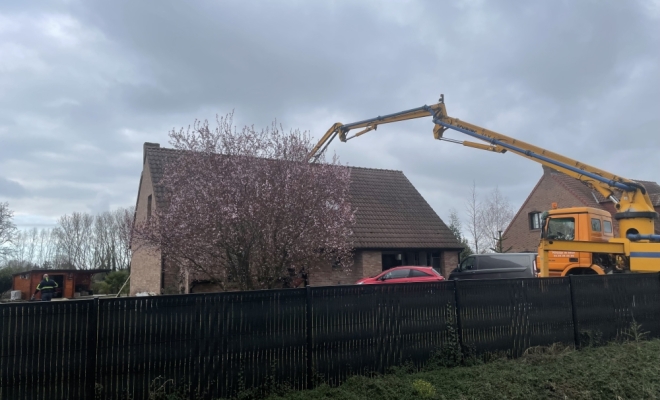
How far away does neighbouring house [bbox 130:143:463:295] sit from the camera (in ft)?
63.4

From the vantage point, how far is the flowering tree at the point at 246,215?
10.6 m

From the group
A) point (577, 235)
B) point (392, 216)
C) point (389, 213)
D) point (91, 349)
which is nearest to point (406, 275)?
point (577, 235)

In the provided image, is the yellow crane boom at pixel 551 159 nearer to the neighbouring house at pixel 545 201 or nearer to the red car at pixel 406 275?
the red car at pixel 406 275

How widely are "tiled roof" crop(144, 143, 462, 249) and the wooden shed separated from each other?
14.4m

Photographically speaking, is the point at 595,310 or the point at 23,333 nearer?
the point at 23,333

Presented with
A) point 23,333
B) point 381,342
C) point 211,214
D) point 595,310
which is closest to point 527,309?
point 595,310

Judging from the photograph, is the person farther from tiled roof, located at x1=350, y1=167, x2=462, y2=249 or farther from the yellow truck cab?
the yellow truck cab

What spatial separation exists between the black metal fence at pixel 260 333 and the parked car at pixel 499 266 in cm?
752

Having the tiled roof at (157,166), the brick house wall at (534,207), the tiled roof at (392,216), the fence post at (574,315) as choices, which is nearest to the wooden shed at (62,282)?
the tiled roof at (157,166)

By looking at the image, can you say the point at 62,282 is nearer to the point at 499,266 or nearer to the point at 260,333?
the point at 499,266

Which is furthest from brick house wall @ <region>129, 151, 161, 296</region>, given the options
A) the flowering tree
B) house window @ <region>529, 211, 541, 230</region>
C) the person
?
house window @ <region>529, 211, 541, 230</region>

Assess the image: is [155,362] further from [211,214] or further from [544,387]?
[544,387]

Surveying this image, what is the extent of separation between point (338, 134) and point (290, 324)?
1453 centimetres

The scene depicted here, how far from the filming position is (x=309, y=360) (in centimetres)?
712
